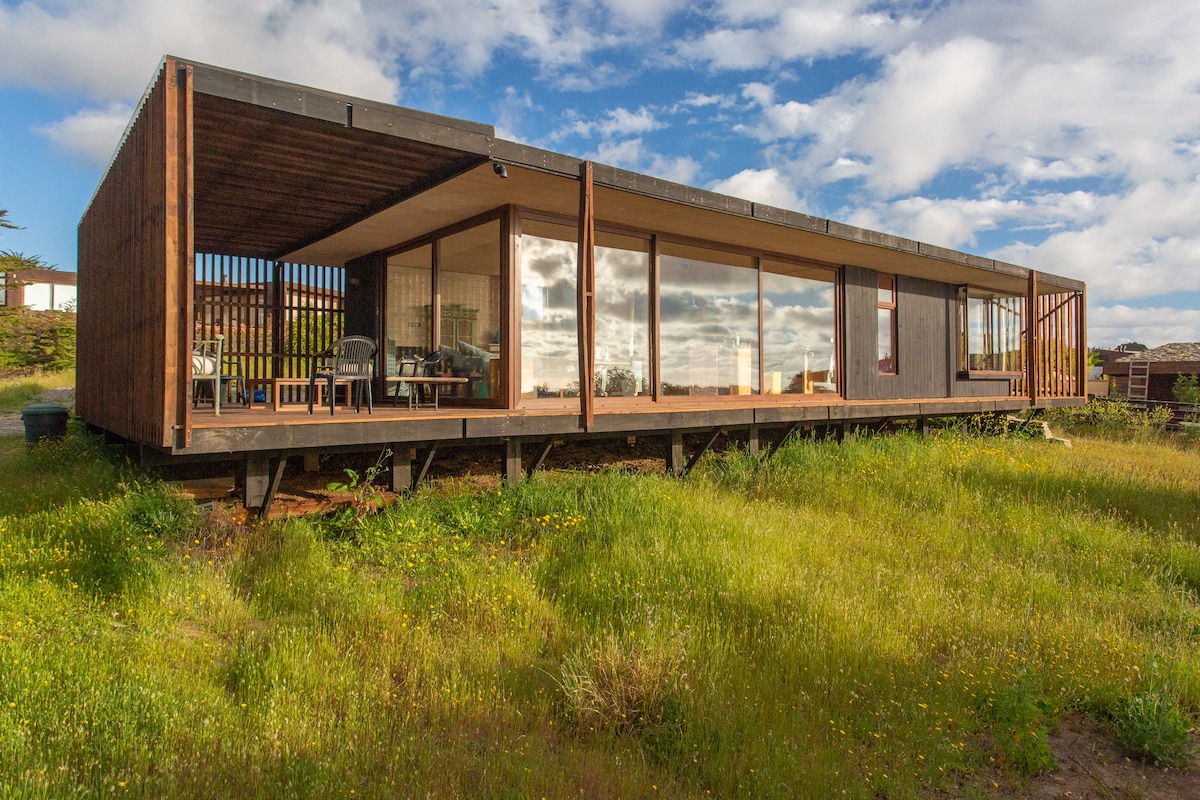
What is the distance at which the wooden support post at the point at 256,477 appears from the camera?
201 inches

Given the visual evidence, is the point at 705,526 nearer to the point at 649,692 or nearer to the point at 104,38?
the point at 649,692

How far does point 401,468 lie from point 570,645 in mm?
2713

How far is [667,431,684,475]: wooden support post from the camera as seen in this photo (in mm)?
7805

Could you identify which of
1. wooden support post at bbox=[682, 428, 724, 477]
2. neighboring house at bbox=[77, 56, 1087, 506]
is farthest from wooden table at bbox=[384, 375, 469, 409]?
wooden support post at bbox=[682, 428, 724, 477]

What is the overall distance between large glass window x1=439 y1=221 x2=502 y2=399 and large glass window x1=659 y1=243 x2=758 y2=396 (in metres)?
2.00

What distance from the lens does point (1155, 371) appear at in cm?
2459

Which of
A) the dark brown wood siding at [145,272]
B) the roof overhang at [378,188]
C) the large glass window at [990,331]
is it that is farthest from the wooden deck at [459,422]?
the large glass window at [990,331]

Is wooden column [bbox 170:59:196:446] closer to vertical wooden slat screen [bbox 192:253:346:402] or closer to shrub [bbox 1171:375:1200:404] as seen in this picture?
Result: vertical wooden slat screen [bbox 192:253:346:402]

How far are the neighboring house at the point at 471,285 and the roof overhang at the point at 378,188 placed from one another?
0.03 meters

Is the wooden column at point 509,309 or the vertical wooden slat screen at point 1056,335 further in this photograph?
the vertical wooden slat screen at point 1056,335

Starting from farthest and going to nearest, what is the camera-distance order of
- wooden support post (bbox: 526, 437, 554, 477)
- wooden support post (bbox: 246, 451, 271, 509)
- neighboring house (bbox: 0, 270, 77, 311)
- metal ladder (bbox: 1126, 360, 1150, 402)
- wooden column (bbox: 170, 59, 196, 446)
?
neighboring house (bbox: 0, 270, 77, 311)
metal ladder (bbox: 1126, 360, 1150, 402)
wooden support post (bbox: 526, 437, 554, 477)
wooden support post (bbox: 246, 451, 271, 509)
wooden column (bbox: 170, 59, 196, 446)

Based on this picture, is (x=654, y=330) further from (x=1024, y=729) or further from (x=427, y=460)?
(x=1024, y=729)

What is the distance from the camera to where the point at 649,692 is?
322 cm

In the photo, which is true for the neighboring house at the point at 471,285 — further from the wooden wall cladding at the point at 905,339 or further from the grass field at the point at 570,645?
the grass field at the point at 570,645
